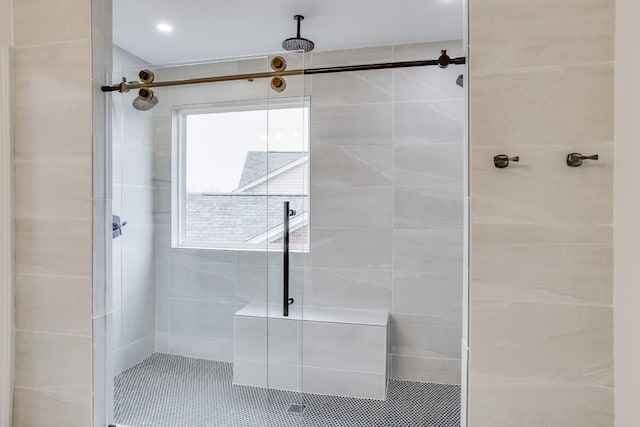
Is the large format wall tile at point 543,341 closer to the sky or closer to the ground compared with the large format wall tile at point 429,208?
closer to the ground

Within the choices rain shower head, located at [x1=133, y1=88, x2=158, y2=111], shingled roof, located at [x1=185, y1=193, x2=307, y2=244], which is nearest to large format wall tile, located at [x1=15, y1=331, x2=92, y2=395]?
shingled roof, located at [x1=185, y1=193, x2=307, y2=244]

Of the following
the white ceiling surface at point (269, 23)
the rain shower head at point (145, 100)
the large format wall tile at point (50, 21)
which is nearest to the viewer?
the large format wall tile at point (50, 21)

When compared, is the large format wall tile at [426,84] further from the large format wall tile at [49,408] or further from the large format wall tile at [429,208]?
the large format wall tile at [49,408]

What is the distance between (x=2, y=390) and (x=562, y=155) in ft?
7.97

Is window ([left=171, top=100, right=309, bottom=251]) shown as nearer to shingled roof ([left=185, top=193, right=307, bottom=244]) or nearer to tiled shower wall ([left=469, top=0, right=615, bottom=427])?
shingled roof ([left=185, top=193, right=307, bottom=244])

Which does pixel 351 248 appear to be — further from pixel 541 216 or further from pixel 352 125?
pixel 541 216

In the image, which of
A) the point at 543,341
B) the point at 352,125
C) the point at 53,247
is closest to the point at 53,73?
the point at 53,247

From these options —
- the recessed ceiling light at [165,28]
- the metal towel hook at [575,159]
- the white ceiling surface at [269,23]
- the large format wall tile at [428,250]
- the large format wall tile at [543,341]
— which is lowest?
the large format wall tile at [543,341]

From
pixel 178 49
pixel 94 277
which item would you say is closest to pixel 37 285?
pixel 94 277

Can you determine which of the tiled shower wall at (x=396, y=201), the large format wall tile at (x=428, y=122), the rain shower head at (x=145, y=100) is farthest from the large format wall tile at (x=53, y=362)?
the large format wall tile at (x=428, y=122)

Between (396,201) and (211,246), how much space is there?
1.29 metres

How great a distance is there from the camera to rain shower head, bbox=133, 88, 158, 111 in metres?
1.81

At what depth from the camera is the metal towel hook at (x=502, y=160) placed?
1.24m

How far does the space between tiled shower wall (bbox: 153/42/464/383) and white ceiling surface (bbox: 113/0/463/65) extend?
0.18 metres
